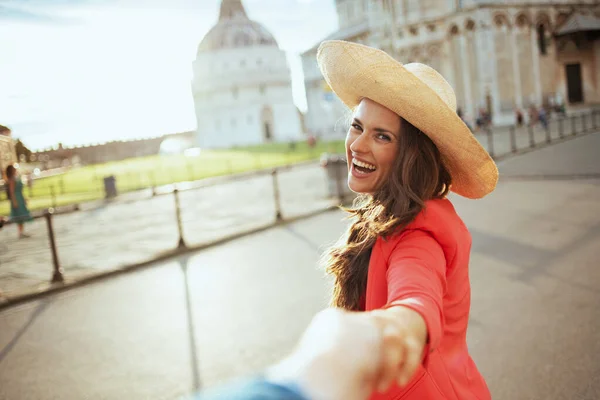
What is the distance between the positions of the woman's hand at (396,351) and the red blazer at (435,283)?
27cm

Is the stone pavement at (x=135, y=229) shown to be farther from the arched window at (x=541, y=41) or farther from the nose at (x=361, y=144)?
the arched window at (x=541, y=41)

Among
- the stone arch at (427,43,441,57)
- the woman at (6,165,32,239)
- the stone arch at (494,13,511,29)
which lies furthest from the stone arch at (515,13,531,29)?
the woman at (6,165,32,239)

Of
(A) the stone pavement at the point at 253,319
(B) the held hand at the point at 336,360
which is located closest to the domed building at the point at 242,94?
(A) the stone pavement at the point at 253,319

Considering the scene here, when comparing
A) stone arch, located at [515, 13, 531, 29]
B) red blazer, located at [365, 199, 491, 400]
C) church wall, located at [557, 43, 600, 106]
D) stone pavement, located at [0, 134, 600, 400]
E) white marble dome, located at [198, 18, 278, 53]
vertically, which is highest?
white marble dome, located at [198, 18, 278, 53]

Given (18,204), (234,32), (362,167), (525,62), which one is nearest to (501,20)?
(525,62)

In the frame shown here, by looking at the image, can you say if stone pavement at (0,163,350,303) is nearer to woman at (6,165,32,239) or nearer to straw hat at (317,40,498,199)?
woman at (6,165,32,239)

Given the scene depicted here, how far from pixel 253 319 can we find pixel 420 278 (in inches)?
157

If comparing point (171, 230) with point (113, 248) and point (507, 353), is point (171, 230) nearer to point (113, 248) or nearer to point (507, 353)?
point (113, 248)

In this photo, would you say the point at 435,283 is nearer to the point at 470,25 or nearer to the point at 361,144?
the point at 361,144

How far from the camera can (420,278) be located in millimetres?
1257

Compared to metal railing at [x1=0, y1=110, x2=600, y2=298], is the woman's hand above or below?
above

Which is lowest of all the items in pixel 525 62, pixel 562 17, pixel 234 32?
pixel 525 62

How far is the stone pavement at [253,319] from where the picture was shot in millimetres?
3852

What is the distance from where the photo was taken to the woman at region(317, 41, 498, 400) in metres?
1.49
